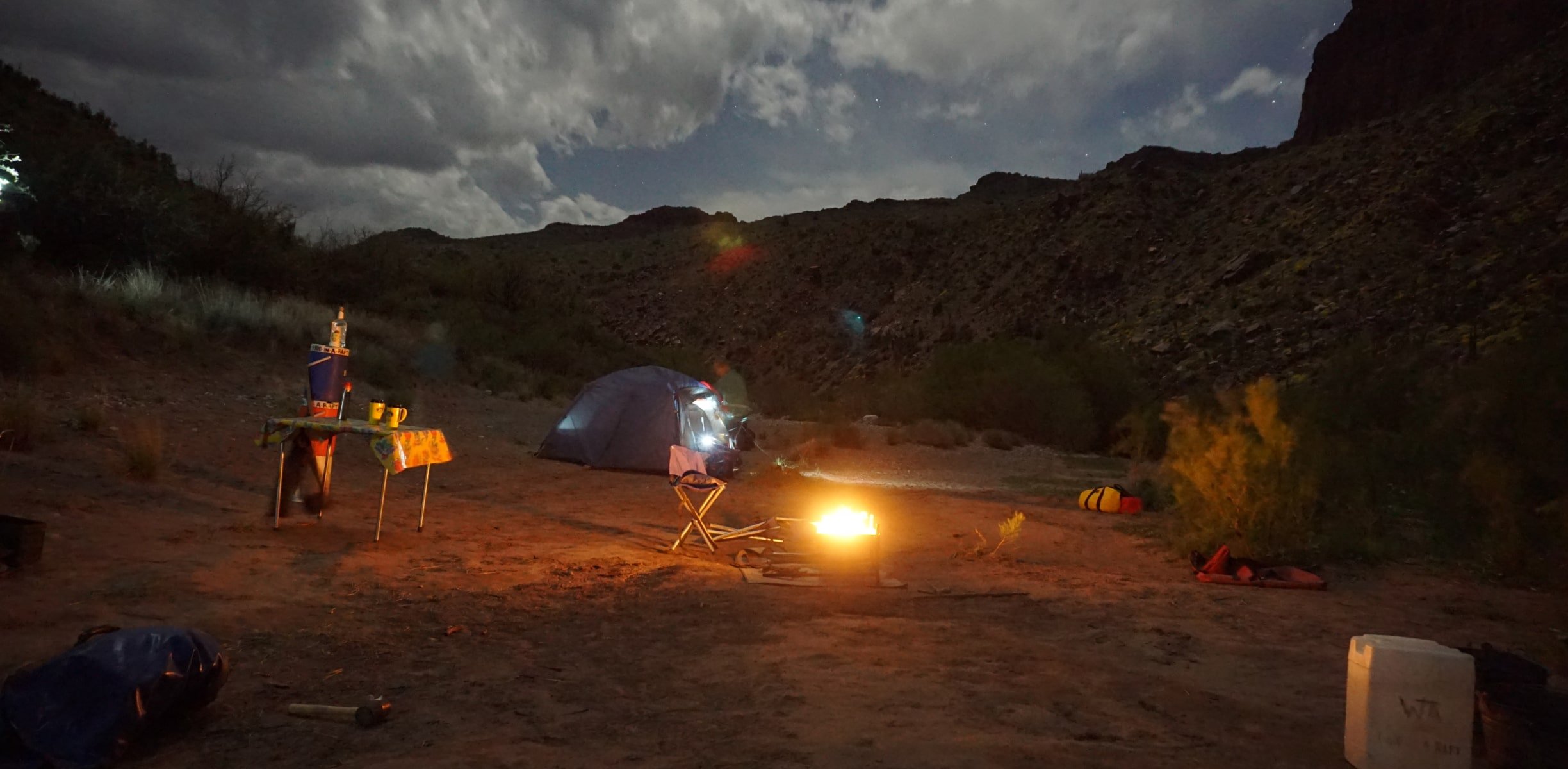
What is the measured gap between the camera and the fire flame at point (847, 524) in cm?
689

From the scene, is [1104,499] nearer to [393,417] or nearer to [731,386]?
[393,417]

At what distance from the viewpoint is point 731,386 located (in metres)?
38.9

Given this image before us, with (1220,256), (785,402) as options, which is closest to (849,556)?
(785,402)

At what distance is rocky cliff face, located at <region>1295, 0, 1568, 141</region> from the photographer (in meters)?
A: 35.2

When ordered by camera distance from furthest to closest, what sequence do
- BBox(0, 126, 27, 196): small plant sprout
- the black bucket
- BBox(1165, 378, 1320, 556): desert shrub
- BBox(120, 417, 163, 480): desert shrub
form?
BBox(0, 126, 27, 196): small plant sprout, BBox(120, 417, 163, 480): desert shrub, BBox(1165, 378, 1320, 556): desert shrub, the black bucket

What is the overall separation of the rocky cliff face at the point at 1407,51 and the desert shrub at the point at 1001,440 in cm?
2568

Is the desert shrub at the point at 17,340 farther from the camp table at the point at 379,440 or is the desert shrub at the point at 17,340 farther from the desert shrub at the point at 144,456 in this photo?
the camp table at the point at 379,440

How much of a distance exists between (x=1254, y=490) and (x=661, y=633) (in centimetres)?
551

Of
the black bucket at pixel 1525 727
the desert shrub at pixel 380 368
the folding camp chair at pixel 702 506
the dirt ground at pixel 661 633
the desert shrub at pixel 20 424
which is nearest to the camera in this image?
the black bucket at pixel 1525 727

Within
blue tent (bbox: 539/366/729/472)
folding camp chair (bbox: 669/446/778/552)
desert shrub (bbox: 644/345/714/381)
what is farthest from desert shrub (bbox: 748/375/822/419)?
folding camp chair (bbox: 669/446/778/552)

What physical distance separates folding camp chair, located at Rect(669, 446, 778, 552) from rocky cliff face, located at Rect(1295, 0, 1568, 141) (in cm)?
3650

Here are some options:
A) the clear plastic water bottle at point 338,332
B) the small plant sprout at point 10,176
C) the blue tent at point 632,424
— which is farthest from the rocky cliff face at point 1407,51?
the small plant sprout at point 10,176

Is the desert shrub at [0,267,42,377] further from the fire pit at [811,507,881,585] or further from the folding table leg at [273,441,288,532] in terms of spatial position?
the fire pit at [811,507,881,585]

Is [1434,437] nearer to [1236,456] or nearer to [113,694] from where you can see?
[1236,456]
